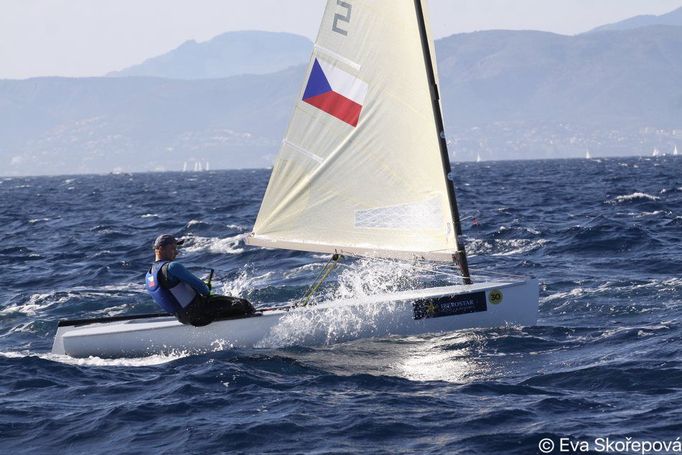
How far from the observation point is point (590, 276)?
2030 cm

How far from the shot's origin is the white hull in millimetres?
14703

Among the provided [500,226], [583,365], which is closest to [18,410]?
[583,365]

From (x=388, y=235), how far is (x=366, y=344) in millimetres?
1751

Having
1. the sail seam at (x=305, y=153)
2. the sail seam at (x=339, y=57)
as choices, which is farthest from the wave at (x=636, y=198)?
the sail seam at (x=339, y=57)

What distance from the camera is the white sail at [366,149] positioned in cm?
1477

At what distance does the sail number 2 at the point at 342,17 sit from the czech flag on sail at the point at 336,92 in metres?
0.57

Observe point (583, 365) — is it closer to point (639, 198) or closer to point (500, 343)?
point (500, 343)

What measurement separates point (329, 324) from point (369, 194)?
6.91 feet

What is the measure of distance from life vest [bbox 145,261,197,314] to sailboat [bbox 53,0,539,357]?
0.52 metres

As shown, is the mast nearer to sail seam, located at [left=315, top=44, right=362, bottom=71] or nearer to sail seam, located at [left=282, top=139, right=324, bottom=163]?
sail seam, located at [left=315, top=44, right=362, bottom=71]

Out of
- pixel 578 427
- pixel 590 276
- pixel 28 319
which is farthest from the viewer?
Answer: pixel 590 276

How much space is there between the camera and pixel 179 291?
46.7 ft

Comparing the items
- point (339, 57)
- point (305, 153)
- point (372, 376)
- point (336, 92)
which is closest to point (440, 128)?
point (336, 92)

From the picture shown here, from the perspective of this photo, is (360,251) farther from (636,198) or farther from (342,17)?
(636,198)
